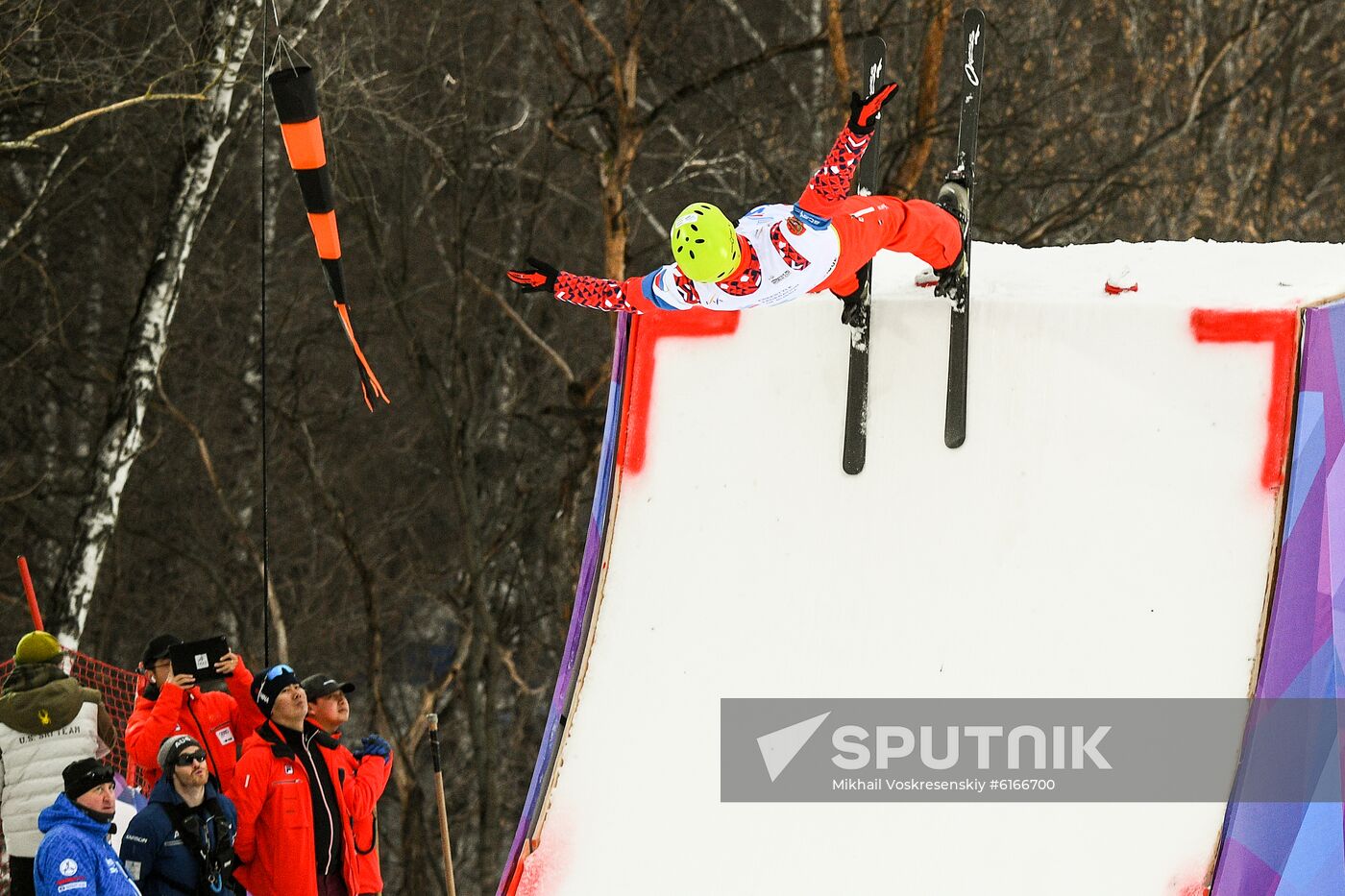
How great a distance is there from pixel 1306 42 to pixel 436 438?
7.49 metres

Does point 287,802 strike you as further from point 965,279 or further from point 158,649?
point 965,279

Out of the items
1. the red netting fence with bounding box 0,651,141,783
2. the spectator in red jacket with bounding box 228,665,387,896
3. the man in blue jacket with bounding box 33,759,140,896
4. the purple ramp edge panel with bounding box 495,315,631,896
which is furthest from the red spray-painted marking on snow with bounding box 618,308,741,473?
the man in blue jacket with bounding box 33,759,140,896

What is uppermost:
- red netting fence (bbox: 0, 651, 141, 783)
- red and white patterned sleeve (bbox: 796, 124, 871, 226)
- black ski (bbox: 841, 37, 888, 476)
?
red and white patterned sleeve (bbox: 796, 124, 871, 226)

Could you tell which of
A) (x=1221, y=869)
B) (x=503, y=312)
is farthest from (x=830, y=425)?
(x=503, y=312)

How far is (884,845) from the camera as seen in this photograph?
3.86 metres

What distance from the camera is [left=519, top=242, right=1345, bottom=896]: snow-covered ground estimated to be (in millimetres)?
3873

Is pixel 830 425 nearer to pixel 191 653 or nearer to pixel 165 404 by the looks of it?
pixel 191 653

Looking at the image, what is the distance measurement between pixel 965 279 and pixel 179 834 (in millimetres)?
2724

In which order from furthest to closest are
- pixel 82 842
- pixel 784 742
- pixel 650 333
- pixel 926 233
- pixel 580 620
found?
pixel 650 333, pixel 580 620, pixel 926 233, pixel 784 742, pixel 82 842

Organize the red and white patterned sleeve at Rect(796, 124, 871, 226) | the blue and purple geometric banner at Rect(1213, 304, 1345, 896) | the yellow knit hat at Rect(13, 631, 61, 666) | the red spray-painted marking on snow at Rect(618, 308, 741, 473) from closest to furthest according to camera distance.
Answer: the blue and purple geometric banner at Rect(1213, 304, 1345, 896) < the red and white patterned sleeve at Rect(796, 124, 871, 226) < the yellow knit hat at Rect(13, 631, 61, 666) < the red spray-painted marking on snow at Rect(618, 308, 741, 473)

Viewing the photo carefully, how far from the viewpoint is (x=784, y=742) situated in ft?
13.3

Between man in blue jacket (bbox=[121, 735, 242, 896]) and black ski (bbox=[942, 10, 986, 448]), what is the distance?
233cm

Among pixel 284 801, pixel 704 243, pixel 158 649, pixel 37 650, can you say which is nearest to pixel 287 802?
pixel 284 801

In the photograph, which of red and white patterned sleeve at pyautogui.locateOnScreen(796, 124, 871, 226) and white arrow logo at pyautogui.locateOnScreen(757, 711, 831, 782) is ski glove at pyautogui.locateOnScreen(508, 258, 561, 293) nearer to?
red and white patterned sleeve at pyautogui.locateOnScreen(796, 124, 871, 226)
